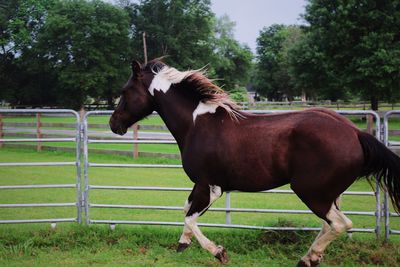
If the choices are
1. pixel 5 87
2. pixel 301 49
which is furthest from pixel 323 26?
pixel 5 87

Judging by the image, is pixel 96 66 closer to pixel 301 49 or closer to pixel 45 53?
pixel 45 53

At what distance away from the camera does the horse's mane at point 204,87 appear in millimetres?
4707

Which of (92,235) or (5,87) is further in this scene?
(5,87)

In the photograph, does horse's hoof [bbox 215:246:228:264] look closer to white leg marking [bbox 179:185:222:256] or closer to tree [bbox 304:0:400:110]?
white leg marking [bbox 179:185:222:256]

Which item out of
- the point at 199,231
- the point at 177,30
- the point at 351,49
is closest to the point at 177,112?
the point at 199,231

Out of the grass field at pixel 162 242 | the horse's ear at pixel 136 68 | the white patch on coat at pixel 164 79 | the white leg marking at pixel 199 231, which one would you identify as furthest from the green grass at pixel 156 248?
the horse's ear at pixel 136 68

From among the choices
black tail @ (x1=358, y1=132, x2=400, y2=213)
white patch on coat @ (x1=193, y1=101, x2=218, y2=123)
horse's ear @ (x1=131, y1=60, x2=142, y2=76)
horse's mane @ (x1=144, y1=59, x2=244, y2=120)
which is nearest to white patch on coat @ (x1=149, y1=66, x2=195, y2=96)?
horse's mane @ (x1=144, y1=59, x2=244, y2=120)

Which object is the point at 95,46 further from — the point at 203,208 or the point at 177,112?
the point at 203,208

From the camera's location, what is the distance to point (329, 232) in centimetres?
433

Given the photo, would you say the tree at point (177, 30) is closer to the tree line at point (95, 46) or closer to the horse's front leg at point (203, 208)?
the tree line at point (95, 46)

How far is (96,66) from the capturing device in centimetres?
4959

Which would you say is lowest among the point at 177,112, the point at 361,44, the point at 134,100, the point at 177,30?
the point at 177,112

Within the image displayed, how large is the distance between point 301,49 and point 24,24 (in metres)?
38.7

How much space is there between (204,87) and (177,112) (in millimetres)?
434
